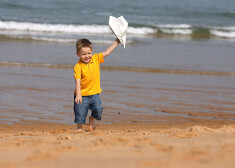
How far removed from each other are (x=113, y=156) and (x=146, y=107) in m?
4.19

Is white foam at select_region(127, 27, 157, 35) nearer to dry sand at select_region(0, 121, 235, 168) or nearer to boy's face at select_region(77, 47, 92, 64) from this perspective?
boy's face at select_region(77, 47, 92, 64)

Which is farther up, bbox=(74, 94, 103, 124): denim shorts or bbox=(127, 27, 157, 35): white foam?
bbox=(127, 27, 157, 35): white foam

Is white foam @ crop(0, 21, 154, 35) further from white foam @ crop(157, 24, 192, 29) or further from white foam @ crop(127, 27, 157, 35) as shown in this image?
white foam @ crop(157, 24, 192, 29)

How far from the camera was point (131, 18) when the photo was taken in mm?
23906

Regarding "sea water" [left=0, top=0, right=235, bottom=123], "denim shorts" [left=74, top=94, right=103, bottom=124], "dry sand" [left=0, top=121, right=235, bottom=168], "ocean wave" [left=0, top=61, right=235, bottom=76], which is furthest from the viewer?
"ocean wave" [left=0, top=61, right=235, bottom=76]

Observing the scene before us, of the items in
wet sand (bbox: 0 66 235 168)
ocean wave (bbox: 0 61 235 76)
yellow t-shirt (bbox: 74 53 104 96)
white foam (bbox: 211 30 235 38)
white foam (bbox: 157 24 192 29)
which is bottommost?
wet sand (bbox: 0 66 235 168)

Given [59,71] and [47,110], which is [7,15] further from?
[47,110]

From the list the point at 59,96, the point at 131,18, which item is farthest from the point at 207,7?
the point at 59,96

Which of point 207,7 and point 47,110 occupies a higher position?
point 207,7

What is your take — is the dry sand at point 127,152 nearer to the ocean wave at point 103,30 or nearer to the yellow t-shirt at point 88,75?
the yellow t-shirt at point 88,75

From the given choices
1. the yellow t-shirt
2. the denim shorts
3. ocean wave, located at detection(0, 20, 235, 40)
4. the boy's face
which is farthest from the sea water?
the boy's face

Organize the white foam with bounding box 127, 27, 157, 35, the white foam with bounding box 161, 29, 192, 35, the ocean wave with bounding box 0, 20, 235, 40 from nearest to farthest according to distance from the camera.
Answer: the ocean wave with bounding box 0, 20, 235, 40 → the white foam with bounding box 127, 27, 157, 35 → the white foam with bounding box 161, 29, 192, 35

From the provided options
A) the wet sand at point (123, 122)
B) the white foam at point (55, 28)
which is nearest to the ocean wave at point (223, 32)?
the white foam at point (55, 28)

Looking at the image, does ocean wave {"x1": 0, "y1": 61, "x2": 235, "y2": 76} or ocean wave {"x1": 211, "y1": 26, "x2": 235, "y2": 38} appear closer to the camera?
ocean wave {"x1": 0, "y1": 61, "x2": 235, "y2": 76}
